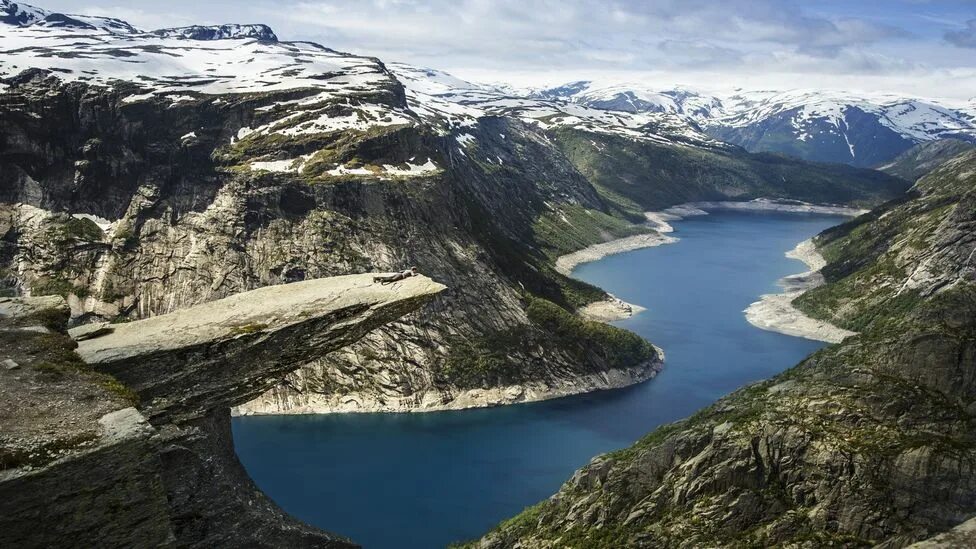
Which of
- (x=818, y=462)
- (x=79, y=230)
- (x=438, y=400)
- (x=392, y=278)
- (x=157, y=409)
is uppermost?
(x=392, y=278)

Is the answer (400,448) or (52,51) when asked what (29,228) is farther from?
(400,448)

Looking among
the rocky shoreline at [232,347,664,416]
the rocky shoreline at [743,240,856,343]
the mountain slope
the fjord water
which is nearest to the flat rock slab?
the fjord water

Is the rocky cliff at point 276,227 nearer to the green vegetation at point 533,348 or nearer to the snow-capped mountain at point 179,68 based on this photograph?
the green vegetation at point 533,348

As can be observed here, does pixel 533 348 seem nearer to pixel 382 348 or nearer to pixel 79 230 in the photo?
pixel 382 348

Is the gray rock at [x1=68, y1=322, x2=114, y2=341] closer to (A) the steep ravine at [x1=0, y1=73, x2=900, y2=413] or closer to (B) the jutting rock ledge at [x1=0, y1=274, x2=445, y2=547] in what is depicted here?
(B) the jutting rock ledge at [x1=0, y1=274, x2=445, y2=547]

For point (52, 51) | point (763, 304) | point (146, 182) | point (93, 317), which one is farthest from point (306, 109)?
point (763, 304)

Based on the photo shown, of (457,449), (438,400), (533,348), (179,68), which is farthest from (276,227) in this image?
(179,68)

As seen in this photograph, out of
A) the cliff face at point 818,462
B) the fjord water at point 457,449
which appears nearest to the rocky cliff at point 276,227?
the fjord water at point 457,449
